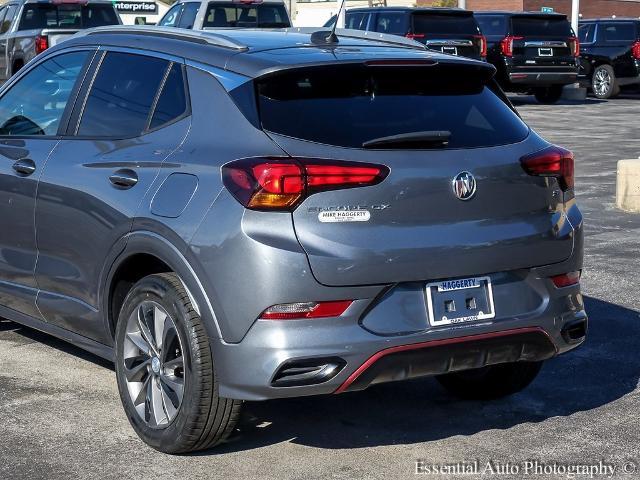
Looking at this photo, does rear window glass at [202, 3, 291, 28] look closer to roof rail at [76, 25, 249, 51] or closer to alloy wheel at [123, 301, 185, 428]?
roof rail at [76, 25, 249, 51]

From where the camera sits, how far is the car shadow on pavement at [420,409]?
17.4 ft

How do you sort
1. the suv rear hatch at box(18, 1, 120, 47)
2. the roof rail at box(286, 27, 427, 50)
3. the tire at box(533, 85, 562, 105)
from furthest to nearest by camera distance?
the tire at box(533, 85, 562, 105) < the suv rear hatch at box(18, 1, 120, 47) < the roof rail at box(286, 27, 427, 50)

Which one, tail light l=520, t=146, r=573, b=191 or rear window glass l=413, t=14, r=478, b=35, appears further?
rear window glass l=413, t=14, r=478, b=35

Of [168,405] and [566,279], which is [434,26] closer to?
[566,279]

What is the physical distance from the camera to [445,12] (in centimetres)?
2530

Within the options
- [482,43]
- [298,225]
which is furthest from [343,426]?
[482,43]

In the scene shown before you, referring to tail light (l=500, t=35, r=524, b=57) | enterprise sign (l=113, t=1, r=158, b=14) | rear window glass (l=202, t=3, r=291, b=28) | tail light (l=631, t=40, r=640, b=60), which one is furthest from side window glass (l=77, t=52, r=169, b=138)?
enterprise sign (l=113, t=1, r=158, b=14)

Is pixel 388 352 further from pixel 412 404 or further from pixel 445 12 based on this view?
pixel 445 12

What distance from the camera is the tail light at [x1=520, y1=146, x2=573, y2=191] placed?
5047 millimetres

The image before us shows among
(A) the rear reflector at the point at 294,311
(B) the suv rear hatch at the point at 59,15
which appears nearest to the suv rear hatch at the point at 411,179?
(A) the rear reflector at the point at 294,311

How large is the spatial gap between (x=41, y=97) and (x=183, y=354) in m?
2.06

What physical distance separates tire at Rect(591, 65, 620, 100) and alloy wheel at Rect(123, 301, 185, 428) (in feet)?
82.6

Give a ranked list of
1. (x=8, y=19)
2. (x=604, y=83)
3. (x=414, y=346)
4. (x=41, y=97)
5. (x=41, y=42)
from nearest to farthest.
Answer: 1. (x=414, y=346)
2. (x=41, y=97)
3. (x=41, y=42)
4. (x=8, y=19)
5. (x=604, y=83)

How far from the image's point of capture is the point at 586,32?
29406 millimetres
